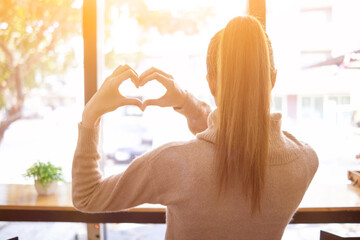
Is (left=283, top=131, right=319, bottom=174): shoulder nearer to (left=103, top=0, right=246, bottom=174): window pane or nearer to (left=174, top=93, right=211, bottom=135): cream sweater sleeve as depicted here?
(left=174, top=93, right=211, bottom=135): cream sweater sleeve

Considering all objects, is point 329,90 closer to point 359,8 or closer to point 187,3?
point 359,8

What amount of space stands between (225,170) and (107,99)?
339 mm

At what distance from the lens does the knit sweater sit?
0.69 metres

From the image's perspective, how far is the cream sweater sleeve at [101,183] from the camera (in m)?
0.71

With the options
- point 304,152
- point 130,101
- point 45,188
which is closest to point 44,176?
point 45,188

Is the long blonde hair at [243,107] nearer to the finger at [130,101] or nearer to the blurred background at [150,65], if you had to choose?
the finger at [130,101]

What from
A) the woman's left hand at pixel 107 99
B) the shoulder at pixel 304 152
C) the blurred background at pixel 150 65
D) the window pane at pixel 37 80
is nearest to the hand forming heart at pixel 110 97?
the woman's left hand at pixel 107 99

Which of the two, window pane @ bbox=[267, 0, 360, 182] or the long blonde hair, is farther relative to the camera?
window pane @ bbox=[267, 0, 360, 182]

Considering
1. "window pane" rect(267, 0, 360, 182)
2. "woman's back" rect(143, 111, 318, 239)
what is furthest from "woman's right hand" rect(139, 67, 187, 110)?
"window pane" rect(267, 0, 360, 182)

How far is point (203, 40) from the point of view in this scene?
226 centimetres

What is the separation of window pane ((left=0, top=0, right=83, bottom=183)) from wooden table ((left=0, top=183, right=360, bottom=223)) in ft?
1.83

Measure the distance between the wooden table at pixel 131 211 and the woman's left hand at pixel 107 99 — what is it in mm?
974

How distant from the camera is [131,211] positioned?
1.61 meters

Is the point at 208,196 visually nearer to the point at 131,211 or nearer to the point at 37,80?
the point at 131,211
